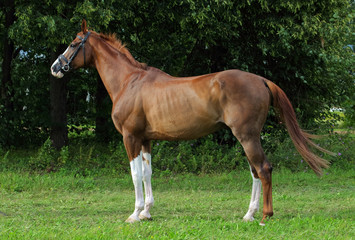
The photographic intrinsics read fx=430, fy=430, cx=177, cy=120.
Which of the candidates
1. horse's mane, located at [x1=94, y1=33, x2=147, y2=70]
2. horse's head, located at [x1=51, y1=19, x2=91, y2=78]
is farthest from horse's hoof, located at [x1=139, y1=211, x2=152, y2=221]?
horse's head, located at [x1=51, y1=19, x2=91, y2=78]

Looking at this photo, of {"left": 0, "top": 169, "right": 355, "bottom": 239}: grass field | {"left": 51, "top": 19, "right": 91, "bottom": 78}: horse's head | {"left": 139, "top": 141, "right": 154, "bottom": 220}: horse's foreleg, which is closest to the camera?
{"left": 0, "top": 169, "right": 355, "bottom": 239}: grass field

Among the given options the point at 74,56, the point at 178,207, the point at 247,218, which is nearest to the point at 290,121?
the point at 247,218

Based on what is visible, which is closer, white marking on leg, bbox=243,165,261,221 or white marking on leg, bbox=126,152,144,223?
white marking on leg, bbox=243,165,261,221

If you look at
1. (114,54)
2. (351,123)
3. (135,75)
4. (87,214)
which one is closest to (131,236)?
(87,214)

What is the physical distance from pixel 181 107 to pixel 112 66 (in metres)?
1.35

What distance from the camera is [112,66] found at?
6.27 metres

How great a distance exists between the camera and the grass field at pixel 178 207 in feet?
16.1

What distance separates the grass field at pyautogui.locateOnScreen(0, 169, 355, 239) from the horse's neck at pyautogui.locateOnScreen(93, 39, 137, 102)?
1.87 meters

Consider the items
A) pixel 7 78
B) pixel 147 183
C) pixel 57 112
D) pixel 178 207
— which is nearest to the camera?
pixel 147 183

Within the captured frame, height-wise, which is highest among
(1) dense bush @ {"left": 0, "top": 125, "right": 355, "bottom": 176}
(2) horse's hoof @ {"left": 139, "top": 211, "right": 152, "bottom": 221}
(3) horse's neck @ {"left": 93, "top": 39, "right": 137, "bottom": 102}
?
(3) horse's neck @ {"left": 93, "top": 39, "right": 137, "bottom": 102}

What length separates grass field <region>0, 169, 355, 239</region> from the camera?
4918mm

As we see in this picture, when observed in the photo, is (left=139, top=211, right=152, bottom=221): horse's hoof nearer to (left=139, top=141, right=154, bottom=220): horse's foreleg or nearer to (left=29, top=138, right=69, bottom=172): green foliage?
(left=139, top=141, right=154, bottom=220): horse's foreleg

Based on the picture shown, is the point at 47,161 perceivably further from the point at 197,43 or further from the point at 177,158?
the point at 197,43

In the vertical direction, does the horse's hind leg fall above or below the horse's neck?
below
